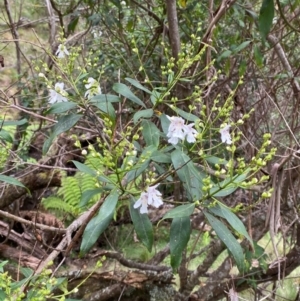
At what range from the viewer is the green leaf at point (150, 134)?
104 cm

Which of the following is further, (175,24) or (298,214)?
(298,214)

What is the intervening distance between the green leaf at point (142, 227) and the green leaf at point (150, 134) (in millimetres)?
154

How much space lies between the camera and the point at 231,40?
1.99 m

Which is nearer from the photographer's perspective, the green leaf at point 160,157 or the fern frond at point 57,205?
the green leaf at point 160,157

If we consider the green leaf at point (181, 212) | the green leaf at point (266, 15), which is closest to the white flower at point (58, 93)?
the green leaf at point (181, 212)

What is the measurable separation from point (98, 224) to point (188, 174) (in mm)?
240

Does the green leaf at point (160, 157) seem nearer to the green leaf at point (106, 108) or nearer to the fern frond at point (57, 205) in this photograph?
the green leaf at point (106, 108)

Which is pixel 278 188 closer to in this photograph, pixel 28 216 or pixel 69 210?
pixel 28 216

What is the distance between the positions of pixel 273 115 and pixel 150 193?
1.81m

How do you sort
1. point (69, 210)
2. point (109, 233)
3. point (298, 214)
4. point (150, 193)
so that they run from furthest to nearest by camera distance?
1. point (109, 233)
2. point (69, 210)
3. point (298, 214)
4. point (150, 193)

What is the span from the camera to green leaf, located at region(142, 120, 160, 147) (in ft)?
3.42

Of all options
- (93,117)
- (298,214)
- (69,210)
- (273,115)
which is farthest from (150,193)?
(69,210)

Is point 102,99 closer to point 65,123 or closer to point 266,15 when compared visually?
point 65,123

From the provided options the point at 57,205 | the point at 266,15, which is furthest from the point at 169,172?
the point at 57,205
